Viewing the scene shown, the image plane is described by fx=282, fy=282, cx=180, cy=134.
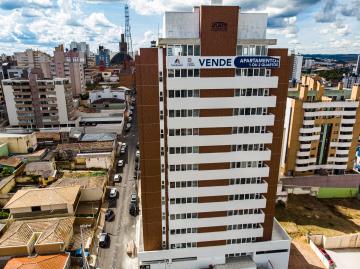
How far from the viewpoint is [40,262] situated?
119ft

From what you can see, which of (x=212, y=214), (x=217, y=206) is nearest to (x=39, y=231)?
(x=212, y=214)

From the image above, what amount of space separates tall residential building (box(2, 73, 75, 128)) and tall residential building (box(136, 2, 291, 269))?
68868 mm

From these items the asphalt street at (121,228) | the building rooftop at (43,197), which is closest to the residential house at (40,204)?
the building rooftop at (43,197)

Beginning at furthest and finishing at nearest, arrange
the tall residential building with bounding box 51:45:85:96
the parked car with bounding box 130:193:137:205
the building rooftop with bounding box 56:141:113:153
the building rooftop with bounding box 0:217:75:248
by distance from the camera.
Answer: the tall residential building with bounding box 51:45:85:96
the building rooftop with bounding box 56:141:113:153
the parked car with bounding box 130:193:137:205
the building rooftop with bounding box 0:217:75:248

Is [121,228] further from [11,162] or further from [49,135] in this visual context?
[49,135]

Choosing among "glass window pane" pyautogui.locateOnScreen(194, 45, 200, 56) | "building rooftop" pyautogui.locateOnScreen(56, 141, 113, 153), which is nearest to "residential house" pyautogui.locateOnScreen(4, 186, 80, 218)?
"building rooftop" pyautogui.locateOnScreen(56, 141, 113, 153)

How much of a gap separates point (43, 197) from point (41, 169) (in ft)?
55.1

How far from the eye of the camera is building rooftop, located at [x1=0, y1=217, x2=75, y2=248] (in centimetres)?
3966

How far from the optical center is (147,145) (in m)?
33.5

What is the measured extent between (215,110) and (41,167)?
160 ft

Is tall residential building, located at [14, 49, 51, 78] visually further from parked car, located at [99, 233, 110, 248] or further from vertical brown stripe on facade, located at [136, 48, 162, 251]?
vertical brown stripe on facade, located at [136, 48, 162, 251]

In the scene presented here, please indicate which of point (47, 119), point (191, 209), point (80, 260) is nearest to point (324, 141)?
point (191, 209)

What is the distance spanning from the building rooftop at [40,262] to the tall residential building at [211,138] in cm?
1076

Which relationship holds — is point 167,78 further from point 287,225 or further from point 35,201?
point 287,225
